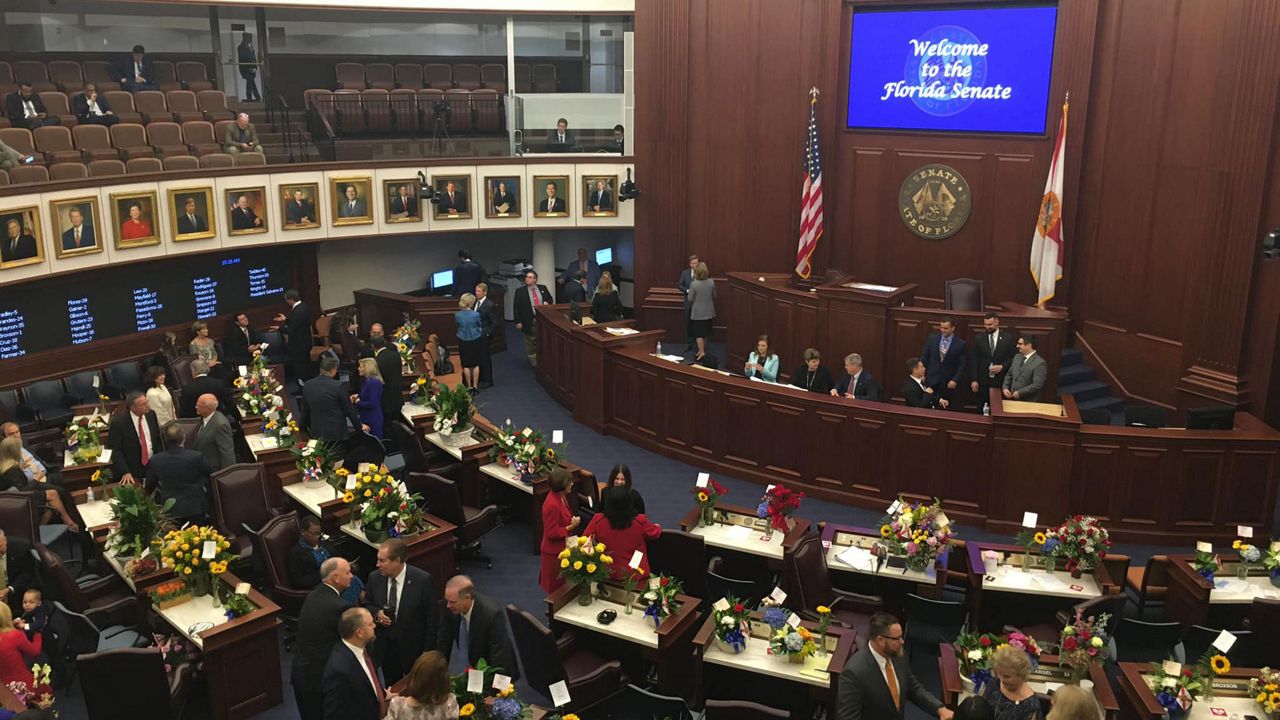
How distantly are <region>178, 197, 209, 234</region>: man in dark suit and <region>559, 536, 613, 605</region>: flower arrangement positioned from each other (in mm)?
10746

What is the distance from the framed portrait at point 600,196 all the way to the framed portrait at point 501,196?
121 cm

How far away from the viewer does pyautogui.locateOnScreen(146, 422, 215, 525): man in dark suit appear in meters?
9.70

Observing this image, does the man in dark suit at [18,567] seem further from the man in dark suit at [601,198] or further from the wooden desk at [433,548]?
the man in dark suit at [601,198]

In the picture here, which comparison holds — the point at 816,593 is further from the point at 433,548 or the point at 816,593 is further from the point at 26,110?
the point at 26,110

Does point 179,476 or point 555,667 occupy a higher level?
point 179,476

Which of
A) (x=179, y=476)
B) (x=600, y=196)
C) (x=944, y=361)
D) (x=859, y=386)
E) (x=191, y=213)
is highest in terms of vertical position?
(x=600, y=196)

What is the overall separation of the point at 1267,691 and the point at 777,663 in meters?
3.10

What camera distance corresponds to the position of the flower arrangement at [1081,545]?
869 centimetres

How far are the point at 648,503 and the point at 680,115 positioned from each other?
840 cm


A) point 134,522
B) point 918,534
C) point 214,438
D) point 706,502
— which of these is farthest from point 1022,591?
point 214,438

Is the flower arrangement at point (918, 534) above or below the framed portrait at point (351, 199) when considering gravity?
below

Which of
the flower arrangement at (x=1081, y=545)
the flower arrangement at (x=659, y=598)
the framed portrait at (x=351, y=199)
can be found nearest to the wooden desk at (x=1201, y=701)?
the flower arrangement at (x=1081, y=545)

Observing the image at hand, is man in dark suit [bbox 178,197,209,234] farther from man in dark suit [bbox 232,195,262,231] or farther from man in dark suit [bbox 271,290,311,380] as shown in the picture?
man in dark suit [bbox 271,290,311,380]

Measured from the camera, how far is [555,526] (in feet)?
28.3
